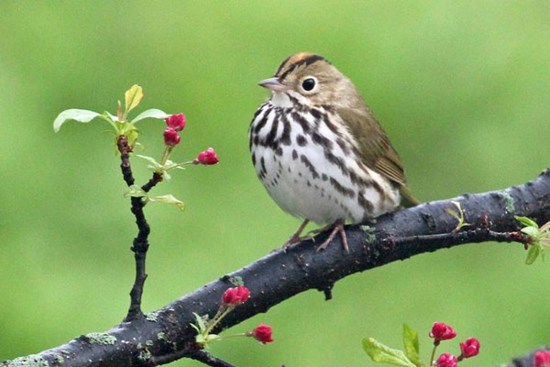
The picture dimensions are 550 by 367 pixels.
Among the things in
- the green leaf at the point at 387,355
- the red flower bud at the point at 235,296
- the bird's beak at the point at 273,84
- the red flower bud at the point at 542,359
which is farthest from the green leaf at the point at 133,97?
the bird's beak at the point at 273,84

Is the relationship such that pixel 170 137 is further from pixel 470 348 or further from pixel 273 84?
pixel 273 84

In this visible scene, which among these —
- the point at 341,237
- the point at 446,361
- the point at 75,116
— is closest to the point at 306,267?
the point at 341,237

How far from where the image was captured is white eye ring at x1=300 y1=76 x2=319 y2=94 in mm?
3338

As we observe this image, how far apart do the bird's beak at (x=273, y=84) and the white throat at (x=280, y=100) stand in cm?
2

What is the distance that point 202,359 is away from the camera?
2.17 meters

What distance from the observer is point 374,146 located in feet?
11.1

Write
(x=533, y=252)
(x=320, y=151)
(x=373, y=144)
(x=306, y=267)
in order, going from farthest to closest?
(x=373, y=144)
(x=320, y=151)
(x=306, y=267)
(x=533, y=252)

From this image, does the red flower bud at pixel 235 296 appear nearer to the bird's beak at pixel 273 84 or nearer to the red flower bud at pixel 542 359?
the red flower bud at pixel 542 359

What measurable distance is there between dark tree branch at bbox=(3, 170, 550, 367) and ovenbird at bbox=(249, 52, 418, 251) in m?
0.25

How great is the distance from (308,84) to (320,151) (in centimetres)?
25

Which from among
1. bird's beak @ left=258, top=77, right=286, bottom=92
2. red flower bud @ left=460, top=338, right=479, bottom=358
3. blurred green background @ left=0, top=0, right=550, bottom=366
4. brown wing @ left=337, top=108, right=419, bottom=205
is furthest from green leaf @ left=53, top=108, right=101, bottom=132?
blurred green background @ left=0, top=0, right=550, bottom=366

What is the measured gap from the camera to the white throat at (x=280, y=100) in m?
3.29

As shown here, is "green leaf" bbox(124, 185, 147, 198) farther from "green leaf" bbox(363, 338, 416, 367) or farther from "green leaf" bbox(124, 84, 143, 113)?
"green leaf" bbox(363, 338, 416, 367)

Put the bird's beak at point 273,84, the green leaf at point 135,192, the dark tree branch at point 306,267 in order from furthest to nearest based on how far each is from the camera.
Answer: the bird's beak at point 273,84
the dark tree branch at point 306,267
the green leaf at point 135,192
